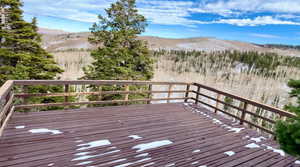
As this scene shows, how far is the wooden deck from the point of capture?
8.91 ft

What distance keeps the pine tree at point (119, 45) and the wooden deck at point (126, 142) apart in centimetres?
349

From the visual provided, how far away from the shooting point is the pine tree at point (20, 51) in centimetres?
720

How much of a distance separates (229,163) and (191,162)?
627 millimetres

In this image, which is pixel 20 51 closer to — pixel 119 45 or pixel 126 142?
pixel 119 45

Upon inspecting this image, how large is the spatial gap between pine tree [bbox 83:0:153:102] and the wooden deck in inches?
137

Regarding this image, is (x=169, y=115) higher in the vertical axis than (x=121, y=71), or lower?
lower

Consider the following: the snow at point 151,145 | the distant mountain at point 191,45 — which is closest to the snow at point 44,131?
the snow at point 151,145

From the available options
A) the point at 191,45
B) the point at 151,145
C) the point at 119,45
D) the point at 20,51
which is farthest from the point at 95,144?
the point at 191,45

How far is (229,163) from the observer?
9.76 feet

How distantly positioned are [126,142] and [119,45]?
582cm

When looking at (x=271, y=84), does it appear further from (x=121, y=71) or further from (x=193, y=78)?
(x=121, y=71)

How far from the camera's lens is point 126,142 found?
330 cm

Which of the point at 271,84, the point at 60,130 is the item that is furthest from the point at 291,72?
the point at 60,130

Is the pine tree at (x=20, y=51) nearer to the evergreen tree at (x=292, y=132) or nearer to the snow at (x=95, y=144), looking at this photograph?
the snow at (x=95, y=144)
